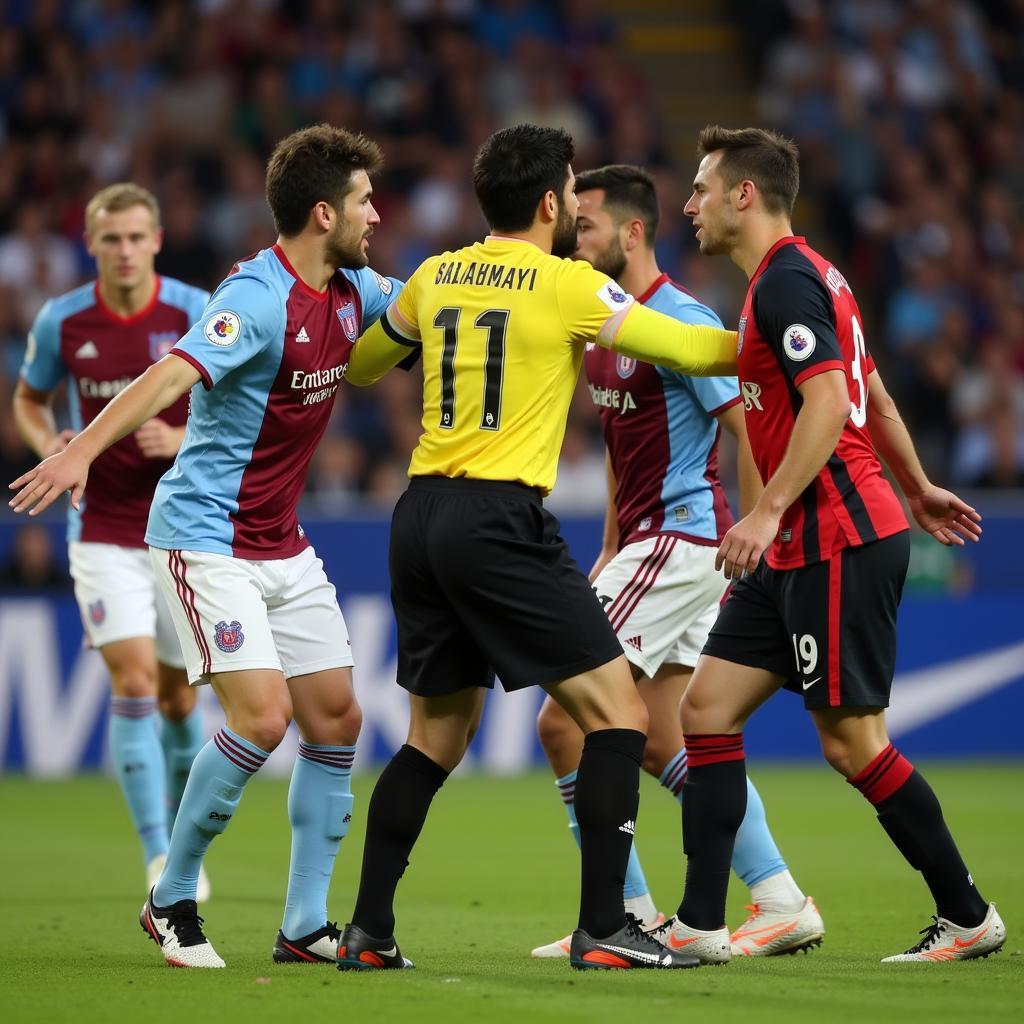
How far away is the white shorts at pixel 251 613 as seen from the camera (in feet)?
17.4

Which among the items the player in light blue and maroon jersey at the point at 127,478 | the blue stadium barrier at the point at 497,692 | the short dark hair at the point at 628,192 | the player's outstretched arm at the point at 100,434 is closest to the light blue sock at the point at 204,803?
the player's outstretched arm at the point at 100,434

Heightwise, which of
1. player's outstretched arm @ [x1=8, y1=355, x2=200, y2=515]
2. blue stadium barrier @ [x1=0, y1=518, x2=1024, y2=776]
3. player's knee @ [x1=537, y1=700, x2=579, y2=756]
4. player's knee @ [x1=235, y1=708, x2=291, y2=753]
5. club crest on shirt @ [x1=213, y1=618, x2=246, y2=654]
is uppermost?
player's outstretched arm @ [x1=8, y1=355, x2=200, y2=515]

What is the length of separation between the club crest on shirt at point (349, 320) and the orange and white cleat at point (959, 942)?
2.56 m

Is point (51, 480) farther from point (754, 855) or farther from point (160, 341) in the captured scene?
point (160, 341)

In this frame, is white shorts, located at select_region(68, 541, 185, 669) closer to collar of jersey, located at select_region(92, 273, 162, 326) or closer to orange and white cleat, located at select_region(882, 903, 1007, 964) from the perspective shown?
collar of jersey, located at select_region(92, 273, 162, 326)

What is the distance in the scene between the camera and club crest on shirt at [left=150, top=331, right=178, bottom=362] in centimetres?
764

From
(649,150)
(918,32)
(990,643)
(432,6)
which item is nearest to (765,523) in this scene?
(990,643)

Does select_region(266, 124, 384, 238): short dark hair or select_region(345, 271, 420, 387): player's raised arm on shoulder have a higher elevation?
select_region(266, 124, 384, 238): short dark hair

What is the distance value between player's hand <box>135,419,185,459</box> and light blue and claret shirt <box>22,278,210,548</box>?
29 centimetres

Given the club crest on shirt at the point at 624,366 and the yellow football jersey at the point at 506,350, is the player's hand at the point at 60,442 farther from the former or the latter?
the yellow football jersey at the point at 506,350

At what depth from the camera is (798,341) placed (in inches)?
201

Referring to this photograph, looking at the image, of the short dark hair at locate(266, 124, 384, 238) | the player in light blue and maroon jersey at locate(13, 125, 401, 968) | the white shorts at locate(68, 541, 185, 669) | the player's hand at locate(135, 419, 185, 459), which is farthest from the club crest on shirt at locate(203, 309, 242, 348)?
the white shorts at locate(68, 541, 185, 669)

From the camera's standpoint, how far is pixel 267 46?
52.6 ft

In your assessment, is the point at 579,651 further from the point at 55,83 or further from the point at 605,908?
the point at 55,83
